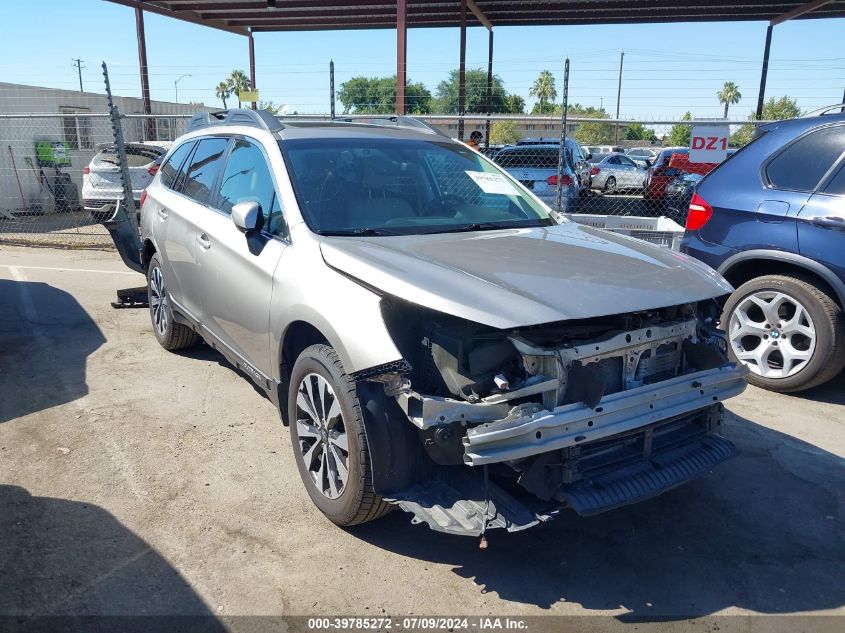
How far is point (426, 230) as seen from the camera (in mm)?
3691

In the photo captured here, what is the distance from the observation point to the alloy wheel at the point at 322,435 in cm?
307

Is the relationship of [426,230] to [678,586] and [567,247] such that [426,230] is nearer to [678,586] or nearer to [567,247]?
[567,247]

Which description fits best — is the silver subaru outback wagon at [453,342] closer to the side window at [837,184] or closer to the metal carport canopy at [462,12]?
the side window at [837,184]

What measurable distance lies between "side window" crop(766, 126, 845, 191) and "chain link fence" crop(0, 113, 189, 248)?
28.8 feet

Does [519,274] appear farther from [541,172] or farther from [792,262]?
[541,172]

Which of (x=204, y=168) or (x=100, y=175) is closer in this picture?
(x=204, y=168)

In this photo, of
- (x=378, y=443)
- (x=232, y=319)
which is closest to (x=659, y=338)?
(x=378, y=443)

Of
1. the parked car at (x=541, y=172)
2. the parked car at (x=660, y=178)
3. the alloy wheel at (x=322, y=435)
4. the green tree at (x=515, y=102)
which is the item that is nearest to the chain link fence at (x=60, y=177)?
the parked car at (x=541, y=172)

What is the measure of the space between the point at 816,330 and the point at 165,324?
512 cm

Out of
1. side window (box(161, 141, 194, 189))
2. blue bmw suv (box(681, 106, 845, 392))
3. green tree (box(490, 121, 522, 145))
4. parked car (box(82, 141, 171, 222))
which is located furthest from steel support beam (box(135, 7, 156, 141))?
green tree (box(490, 121, 522, 145))

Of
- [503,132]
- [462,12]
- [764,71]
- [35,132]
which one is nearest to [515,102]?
[503,132]

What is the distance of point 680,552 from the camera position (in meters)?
3.13

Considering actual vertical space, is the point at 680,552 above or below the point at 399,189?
below

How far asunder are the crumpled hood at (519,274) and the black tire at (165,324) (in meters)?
2.78
